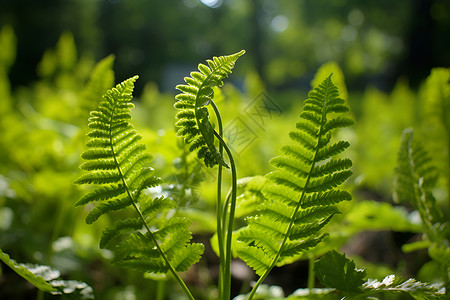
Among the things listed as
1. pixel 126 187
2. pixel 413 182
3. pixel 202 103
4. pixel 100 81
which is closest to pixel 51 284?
pixel 126 187

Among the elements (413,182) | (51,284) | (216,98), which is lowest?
(51,284)

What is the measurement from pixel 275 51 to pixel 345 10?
21.3ft

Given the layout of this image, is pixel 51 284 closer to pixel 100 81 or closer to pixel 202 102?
pixel 202 102

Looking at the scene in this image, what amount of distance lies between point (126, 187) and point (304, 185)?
1.06 ft

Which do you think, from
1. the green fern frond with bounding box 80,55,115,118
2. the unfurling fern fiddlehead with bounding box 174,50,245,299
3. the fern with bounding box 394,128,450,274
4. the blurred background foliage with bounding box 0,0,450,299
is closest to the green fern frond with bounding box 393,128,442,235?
the fern with bounding box 394,128,450,274

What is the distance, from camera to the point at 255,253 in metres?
0.71

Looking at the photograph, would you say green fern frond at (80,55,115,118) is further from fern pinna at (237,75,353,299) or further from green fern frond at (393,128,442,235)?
green fern frond at (393,128,442,235)

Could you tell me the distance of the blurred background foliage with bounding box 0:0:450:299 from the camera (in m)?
1.34

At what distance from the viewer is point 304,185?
67 centimetres

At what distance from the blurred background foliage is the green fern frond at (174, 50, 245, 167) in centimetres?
18

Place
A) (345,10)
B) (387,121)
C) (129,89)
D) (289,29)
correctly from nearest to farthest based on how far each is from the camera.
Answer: (129,89) → (387,121) → (345,10) → (289,29)

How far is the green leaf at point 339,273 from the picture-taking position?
26.3 inches

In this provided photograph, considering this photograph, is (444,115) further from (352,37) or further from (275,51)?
(275,51)

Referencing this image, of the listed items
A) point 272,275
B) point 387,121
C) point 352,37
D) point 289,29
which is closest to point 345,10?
point 352,37
